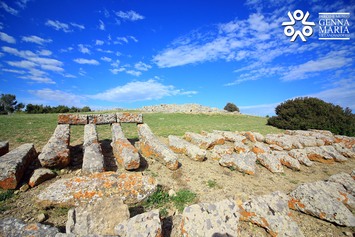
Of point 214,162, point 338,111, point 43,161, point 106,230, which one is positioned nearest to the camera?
point 106,230

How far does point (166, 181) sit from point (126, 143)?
1.72 metres

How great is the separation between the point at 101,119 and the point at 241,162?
18.1ft

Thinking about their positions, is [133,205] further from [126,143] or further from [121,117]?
[121,117]

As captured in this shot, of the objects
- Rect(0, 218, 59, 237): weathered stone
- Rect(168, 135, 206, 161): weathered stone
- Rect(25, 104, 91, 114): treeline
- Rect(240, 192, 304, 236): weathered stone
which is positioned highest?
Rect(25, 104, 91, 114): treeline

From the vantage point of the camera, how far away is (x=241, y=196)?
3.84 meters

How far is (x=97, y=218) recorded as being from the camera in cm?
276

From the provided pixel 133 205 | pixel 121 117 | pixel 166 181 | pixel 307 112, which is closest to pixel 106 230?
pixel 133 205

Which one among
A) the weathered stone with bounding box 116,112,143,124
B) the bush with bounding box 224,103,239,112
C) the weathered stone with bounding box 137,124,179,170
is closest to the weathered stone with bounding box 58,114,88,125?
the weathered stone with bounding box 116,112,143,124

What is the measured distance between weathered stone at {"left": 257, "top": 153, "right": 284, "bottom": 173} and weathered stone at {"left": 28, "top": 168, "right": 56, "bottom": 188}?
639cm

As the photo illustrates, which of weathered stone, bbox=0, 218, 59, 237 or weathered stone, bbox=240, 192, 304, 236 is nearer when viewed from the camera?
weathered stone, bbox=0, 218, 59, 237

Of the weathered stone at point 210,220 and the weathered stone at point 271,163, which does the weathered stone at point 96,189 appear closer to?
the weathered stone at point 210,220

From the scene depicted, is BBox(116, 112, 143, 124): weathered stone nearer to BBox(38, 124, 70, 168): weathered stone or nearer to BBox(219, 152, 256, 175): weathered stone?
BBox(38, 124, 70, 168): weathered stone

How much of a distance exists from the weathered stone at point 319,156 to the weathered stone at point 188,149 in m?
4.60

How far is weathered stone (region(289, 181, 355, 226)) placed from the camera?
11.1ft
